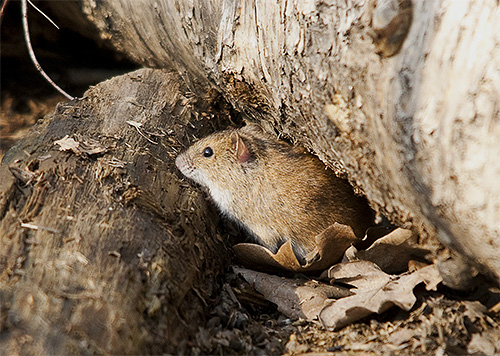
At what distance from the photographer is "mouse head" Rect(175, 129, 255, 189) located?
421 centimetres

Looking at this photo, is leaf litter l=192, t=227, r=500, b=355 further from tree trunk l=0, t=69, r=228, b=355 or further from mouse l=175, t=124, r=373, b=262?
mouse l=175, t=124, r=373, b=262

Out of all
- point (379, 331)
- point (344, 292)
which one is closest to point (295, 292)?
point (344, 292)

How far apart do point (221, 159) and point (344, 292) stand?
1.71 meters

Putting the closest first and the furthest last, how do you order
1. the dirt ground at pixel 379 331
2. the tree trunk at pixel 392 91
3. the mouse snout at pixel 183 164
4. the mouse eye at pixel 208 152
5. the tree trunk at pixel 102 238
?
the tree trunk at pixel 392 91, the tree trunk at pixel 102 238, the dirt ground at pixel 379 331, the mouse snout at pixel 183 164, the mouse eye at pixel 208 152

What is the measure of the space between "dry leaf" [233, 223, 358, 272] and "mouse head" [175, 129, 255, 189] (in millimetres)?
805

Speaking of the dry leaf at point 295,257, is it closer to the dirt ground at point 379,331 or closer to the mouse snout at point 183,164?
the dirt ground at point 379,331

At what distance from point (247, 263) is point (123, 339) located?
1503 millimetres

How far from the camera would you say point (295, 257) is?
3.64m

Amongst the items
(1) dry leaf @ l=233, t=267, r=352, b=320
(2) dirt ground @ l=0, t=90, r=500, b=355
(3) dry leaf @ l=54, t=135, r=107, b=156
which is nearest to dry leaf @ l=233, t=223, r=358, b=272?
(1) dry leaf @ l=233, t=267, r=352, b=320

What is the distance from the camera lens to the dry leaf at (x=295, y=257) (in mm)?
3463

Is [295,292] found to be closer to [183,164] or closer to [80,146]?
[183,164]

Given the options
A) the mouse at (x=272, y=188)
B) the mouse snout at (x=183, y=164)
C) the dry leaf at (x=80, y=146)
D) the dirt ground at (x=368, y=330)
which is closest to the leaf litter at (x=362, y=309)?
the dirt ground at (x=368, y=330)

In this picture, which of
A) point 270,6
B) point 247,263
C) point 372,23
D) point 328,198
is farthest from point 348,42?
point 247,263

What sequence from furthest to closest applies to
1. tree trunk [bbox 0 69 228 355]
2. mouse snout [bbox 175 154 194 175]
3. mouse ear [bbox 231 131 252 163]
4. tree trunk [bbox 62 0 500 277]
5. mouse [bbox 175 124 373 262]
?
mouse ear [bbox 231 131 252 163]
mouse [bbox 175 124 373 262]
mouse snout [bbox 175 154 194 175]
tree trunk [bbox 0 69 228 355]
tree trunk [bbox 62 0 500 277]
